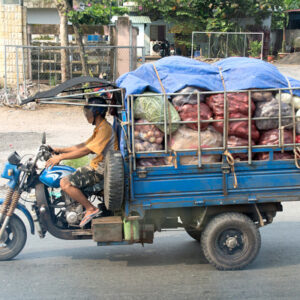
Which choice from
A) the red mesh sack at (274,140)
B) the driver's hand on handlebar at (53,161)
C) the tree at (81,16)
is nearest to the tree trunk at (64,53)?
the tree at (81,16)

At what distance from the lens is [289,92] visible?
4797 mm

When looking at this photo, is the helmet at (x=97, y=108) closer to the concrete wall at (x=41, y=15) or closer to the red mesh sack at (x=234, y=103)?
the red mesh sack at (x=234, y=103)

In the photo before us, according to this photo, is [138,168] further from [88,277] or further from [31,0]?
[31,0]

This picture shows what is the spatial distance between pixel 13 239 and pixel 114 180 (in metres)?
1.35

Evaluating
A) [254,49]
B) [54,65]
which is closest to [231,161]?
[54,65]

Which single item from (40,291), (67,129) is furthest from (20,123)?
(40,291)

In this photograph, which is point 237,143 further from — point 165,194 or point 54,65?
point 54,65

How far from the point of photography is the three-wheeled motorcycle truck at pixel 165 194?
4.66 metres

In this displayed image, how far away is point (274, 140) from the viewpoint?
15.7 feet

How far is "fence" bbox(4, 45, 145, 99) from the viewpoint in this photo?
593 inches

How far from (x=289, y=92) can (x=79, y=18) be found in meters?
11.7

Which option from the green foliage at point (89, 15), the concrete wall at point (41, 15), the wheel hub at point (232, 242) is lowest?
the wheel hub at point (232, 242)

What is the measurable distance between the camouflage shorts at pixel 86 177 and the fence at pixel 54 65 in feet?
33.1

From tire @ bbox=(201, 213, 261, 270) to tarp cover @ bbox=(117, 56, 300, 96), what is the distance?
130 cm
